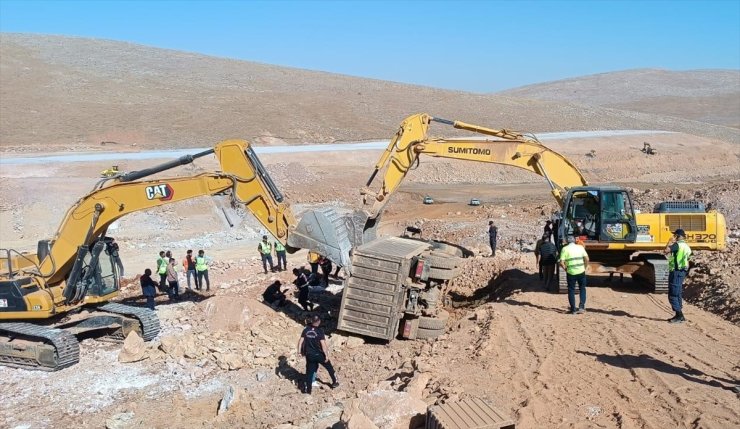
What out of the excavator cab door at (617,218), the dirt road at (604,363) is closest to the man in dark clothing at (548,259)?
the excavator cab door at (617,218)

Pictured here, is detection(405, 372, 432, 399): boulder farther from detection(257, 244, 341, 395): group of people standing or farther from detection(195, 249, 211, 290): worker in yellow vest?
detection(195, 249, 211, 290): worker in yellow vest

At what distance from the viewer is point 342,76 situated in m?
83.9

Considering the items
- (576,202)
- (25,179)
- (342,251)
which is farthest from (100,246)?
(25,179)

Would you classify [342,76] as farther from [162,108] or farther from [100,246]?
[100,246]

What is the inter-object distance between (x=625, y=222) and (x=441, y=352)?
5.55 metres

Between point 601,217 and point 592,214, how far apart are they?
1.06 ft

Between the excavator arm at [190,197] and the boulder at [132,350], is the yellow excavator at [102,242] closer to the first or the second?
the excavator arm at [190,197]

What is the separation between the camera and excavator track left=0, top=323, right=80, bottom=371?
437 inches

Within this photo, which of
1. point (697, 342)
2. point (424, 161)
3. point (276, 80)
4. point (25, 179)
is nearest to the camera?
point (697, 342)

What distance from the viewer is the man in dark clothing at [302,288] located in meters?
13.4

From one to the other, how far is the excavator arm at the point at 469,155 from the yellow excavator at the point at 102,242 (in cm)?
308

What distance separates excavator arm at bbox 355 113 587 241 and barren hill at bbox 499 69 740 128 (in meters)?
76.1

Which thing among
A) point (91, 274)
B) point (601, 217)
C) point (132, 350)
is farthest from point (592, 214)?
point (91, 274)

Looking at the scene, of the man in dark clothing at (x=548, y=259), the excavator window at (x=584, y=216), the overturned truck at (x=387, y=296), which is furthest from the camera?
the man in dark clothing at (x=548, y=259)
